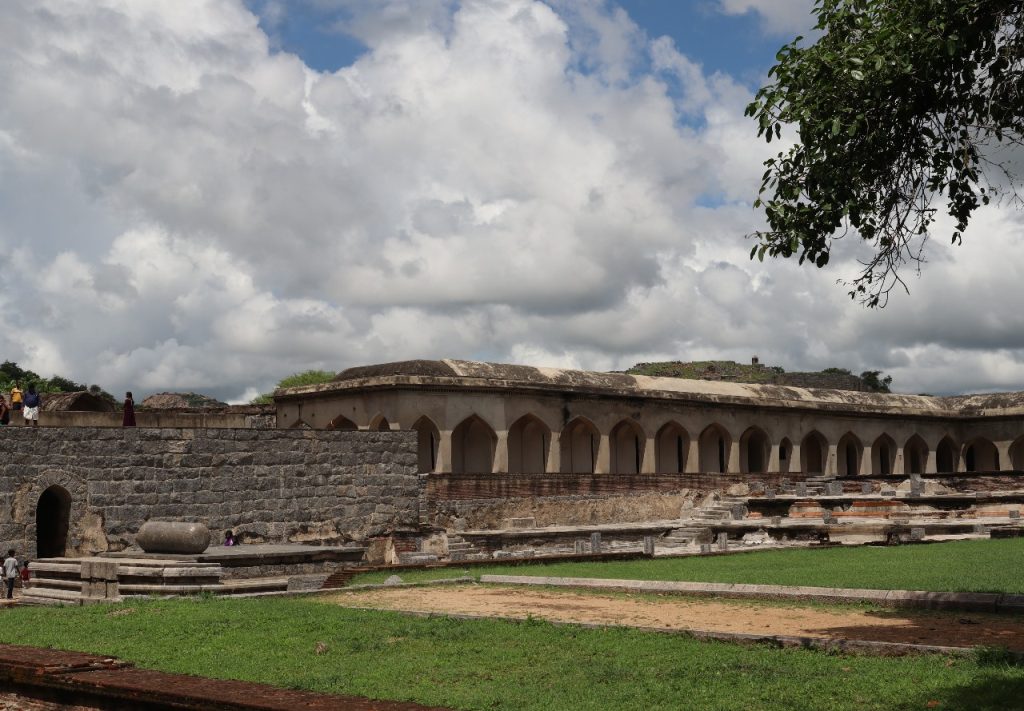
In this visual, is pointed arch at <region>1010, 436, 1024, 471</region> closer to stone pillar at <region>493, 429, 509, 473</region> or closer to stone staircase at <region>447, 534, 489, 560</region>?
stone pillar at <region>493, 429, 509, 473</region>

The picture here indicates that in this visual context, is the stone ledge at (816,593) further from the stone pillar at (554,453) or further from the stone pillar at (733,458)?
the stone pillar at (733,458)

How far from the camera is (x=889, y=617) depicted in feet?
37.3

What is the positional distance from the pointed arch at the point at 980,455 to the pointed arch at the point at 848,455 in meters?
4.56

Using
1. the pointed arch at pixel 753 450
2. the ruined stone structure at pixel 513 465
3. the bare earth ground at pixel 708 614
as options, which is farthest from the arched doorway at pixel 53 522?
the pointed arch at pixel 753 450

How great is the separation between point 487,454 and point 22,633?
21411 millimetres

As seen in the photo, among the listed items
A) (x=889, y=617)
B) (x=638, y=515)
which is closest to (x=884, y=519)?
(x=638, y=515)

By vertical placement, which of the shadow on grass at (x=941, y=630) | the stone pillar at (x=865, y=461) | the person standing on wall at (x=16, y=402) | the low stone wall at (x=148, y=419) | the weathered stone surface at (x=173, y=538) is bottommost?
the shadow on grass at (x=941, y=630)

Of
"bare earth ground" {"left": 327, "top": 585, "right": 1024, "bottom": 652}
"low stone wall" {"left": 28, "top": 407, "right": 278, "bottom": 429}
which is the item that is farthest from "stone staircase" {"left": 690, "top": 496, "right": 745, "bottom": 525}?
"bare earth ground" {"left": 327, "top": 585, "right": 1024, "bottom": 652}

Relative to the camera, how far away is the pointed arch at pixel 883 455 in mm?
42500

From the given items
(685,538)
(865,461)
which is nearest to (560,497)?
(685,538)

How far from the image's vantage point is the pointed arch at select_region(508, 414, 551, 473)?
110 feet

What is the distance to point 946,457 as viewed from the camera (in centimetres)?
4625

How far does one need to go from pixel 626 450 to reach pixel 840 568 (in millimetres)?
19329

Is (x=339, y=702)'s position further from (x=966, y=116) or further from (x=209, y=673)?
(x=966, y=116)
